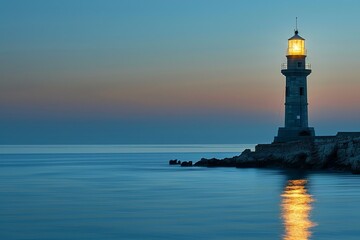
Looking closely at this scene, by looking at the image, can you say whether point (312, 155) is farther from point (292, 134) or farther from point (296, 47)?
point (296, 47)

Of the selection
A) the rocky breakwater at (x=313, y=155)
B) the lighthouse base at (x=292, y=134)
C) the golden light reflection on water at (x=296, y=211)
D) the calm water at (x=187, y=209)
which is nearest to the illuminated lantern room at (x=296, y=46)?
the lighthouse base at (x=292, y=134)

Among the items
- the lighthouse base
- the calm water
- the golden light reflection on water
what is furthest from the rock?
the golden light reflection on water

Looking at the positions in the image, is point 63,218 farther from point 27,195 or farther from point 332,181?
point 332,181

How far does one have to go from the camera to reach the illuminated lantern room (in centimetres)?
5594

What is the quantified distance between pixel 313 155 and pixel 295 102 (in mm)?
5360

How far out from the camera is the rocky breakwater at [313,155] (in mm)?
46875

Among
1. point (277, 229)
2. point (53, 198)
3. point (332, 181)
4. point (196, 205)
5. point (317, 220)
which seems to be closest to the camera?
point (277, 229)

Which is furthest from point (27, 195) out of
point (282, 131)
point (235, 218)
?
point (282, 131)

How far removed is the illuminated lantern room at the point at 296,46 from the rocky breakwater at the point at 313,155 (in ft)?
21.8

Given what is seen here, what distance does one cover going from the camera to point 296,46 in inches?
2210

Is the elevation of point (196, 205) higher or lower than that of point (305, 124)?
lower

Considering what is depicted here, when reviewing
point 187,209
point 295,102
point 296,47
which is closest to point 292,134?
point 295,102

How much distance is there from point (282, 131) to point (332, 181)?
606 inches

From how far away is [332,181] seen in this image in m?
40.0
